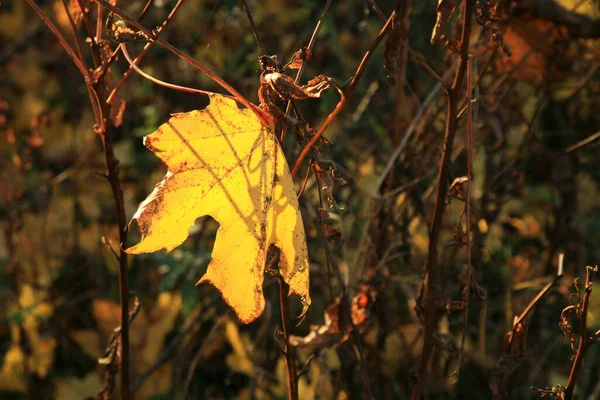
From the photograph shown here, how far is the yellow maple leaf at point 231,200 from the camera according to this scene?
2.39 ft

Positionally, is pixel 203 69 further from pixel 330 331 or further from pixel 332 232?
pixel 330 331

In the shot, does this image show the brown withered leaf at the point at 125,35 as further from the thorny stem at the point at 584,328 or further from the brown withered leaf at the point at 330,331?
the thorny stem at the point at 584,328

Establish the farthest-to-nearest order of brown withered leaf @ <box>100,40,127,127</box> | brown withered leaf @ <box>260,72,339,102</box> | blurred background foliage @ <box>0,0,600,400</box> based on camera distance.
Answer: blurred background foliage @ <box>0,0,600,400</box>
brown withered leaf @ <box>100,40,127,127</box>
brown withered leaf @ <box>260,72,339,102</box>

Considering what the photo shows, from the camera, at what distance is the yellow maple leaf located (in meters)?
0.73

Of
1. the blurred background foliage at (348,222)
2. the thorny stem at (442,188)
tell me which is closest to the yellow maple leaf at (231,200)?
the thorny stem at (442,188)

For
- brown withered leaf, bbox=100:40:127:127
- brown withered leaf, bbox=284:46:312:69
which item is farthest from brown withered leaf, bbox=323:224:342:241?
brown withered leaf, bbox=100:40:127:127

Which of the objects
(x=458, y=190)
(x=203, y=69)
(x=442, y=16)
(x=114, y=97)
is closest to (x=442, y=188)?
Result: (x=458, y=190)

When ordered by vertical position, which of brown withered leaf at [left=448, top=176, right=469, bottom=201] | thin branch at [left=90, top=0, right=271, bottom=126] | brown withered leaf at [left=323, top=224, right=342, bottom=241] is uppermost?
thin branch at [left=90, top=0, right=271, bottom=126]

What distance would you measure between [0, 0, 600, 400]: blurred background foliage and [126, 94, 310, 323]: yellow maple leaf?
1.36 feet

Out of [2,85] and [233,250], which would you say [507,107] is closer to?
[233,250]

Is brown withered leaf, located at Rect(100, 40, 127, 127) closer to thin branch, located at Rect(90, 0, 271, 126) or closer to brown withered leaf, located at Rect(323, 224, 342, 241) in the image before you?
thin branch, located at Rect(90, 0, 271, 126)

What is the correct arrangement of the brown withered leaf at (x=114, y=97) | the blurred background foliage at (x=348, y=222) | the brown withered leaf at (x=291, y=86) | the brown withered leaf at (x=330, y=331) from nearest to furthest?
the brown withered leaf at (x=291, y=86)
the brown withered leaf at (x=330, y=331)
the brown withered leaf at (x=114, y=97)
the blurred background foliage at (x=348, y=222)

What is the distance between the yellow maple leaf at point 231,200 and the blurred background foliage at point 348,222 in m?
0.42

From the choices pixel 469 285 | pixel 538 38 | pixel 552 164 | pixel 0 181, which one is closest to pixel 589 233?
pixel 552 164
